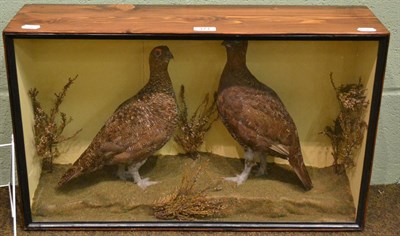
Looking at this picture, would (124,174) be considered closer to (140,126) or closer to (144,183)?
(144,183)

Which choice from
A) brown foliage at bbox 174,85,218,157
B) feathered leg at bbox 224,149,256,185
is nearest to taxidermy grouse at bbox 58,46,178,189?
brown foliage at bbox 174,85,218,157

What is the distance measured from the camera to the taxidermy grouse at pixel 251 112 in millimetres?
1874

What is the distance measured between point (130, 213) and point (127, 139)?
0.74 feet

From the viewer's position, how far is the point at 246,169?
201 centimetres

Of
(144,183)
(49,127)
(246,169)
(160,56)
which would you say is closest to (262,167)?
(246,169)

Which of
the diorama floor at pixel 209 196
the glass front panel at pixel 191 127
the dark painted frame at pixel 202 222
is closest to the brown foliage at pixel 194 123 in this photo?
the glass front panel at pixel 191 127

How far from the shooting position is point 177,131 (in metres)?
2.04

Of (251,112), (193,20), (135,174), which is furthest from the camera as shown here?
(135,174)

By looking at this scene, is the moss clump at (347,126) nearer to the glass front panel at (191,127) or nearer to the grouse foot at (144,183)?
the glass front panel at (191,127)

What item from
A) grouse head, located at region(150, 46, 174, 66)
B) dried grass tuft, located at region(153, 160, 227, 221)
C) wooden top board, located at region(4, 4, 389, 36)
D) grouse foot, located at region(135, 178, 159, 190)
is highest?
wooden top board, located at region(4, 4, 389, 36)

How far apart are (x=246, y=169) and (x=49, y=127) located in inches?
23.7

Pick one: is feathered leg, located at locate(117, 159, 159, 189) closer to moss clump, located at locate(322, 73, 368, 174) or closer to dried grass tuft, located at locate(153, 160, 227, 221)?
dried grass tuft, located at locate(153, 160, 227, 221)

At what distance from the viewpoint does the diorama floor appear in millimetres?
1931

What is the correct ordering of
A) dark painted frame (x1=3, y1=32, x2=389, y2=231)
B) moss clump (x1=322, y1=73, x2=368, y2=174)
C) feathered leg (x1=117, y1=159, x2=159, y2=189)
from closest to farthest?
1. dark painted frame (x1=3, y1=32, x2=389, y2=231)
2. moss clump (x1=322, y1=73, x2=368, y2=174)
3. feathered leg (x1=117, y1=159, x2=159, y2=189)
